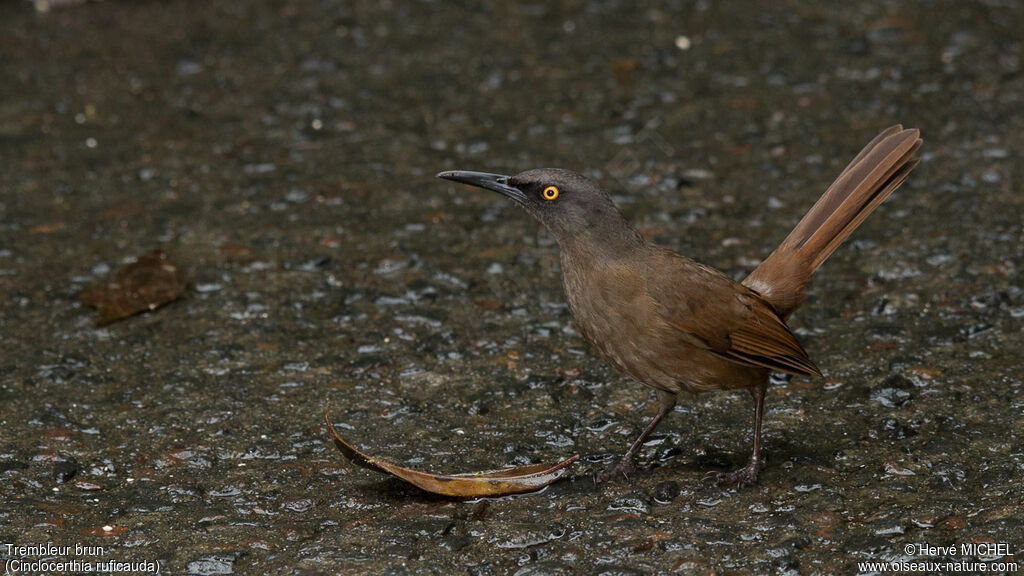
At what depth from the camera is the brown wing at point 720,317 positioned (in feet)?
13.7

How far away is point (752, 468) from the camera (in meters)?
4.09

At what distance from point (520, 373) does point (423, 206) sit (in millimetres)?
1738

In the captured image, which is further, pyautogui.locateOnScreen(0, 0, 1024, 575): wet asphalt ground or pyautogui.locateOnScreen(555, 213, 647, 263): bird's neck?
pyautogui.locateOnScreen(555, 213, 647, 263): bird's neck

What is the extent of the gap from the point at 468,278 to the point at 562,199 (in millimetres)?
1378

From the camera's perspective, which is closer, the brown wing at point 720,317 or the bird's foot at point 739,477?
the bird's foot at point 739,477

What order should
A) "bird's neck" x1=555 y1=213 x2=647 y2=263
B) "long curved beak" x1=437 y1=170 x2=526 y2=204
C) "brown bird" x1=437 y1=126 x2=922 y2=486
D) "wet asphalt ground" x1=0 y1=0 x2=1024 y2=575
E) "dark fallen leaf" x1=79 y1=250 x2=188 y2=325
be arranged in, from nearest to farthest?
"wet asphalt ground" x1=0 y1=0 x2=1024 y2=575 → "brown bird" x1=437 y1=126 x2=922 y2=486 → "bird's neck" x1=555 y1=213 x2=647 y2=263 → "long curved beak" x1=437 y1=170 x2=526 y2=204 → "dark fallen leaf" x1=79 y1=250 x2=188 y2=325

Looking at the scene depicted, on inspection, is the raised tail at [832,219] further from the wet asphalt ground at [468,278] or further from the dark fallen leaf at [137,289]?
the dark fallen leaf at [137,289]

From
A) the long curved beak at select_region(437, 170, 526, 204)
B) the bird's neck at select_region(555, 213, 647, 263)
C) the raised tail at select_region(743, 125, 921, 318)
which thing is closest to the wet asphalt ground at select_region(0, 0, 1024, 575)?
the raised tail at select_region(743, 125, 921, 318)

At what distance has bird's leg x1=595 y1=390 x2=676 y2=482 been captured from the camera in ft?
13.7

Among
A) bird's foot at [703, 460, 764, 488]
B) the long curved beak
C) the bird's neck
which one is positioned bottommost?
bird's foot at [703, 460, 764, 488]

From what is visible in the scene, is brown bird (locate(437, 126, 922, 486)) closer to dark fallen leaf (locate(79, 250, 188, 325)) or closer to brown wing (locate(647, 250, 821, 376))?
brown wing (locate(647, 250, 821, 376))

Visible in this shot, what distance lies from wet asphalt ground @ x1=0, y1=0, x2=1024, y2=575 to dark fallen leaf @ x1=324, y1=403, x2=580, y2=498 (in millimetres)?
55

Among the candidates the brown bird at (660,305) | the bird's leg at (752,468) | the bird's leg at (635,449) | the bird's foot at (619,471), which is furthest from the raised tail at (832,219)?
the bird's foot at (619,471)

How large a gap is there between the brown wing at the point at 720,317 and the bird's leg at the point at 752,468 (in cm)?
15
